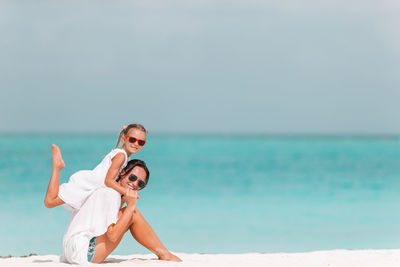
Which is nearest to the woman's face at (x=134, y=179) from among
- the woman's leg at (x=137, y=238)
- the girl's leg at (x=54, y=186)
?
the woman's leg at (x=137, y=238)

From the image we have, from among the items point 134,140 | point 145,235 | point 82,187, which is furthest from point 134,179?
point 145,235

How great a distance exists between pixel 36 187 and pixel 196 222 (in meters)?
8.03

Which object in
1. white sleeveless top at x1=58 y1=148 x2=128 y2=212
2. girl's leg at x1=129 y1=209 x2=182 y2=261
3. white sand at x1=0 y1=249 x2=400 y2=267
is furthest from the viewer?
white sand at x1=0 y1=249 x2=400 y2=267

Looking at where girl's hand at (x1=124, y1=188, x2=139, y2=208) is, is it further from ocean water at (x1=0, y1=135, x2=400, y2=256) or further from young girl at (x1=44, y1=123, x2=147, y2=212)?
ocean water at (x1=0, y1=135, x2=400, y2=256)

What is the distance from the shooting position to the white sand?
587cm

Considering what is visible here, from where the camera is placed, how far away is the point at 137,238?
571cm

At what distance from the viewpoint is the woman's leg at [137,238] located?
215 inches

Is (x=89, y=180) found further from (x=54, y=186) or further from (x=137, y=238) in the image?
(x=137, y=238)

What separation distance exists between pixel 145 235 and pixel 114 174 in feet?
2.41

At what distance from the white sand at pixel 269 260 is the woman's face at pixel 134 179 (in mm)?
716

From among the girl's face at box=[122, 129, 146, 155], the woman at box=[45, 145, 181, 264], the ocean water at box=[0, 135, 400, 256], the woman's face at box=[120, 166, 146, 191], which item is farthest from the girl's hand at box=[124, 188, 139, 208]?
the ocean water at box=[0, 135, 400, 256]

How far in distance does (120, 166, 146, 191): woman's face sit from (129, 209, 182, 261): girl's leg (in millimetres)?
237

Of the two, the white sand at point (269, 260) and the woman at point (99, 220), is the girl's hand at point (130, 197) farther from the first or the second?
the white sand at point (269, 260)

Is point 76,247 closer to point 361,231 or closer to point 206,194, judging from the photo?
point 361,231
